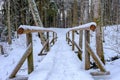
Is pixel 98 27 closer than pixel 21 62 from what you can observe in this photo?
No

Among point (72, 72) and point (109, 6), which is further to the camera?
point (109, 6)

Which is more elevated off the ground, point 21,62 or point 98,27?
point 98,27

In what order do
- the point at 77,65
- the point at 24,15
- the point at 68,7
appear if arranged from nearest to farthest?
the point at 77,65, the point at 24,15, the point at 68,7

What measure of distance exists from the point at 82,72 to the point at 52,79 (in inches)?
36.6

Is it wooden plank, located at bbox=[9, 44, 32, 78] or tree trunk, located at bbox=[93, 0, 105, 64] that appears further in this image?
tree trunk, located at bbox=[93, 0, 105, 64]

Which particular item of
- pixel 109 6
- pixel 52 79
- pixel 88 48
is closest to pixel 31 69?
pixel 52 79

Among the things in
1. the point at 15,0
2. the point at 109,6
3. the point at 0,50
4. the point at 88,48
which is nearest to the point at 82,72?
the point at 88,48

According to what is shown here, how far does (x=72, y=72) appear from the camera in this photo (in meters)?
5.92

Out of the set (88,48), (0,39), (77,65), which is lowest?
A: (0,39)

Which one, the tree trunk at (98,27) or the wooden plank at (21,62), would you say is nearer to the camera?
the wooden plank at (21,62)

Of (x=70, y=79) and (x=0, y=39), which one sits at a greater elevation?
(x=70, y=79)

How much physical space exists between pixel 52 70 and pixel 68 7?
4951 centimetres

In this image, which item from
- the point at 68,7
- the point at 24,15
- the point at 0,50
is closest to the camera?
the point at 0,50

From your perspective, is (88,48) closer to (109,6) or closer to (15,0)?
(15,0)
